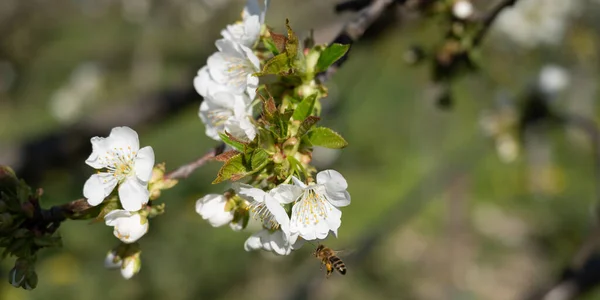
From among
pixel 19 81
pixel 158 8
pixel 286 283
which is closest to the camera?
pixel 286 283

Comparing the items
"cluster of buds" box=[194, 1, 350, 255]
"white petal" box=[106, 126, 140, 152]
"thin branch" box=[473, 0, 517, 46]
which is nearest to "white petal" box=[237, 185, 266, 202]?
"cluster of buds" box=[194, 1, 350, 255]

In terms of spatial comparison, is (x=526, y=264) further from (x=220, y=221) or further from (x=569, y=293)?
(x=220, y=221)

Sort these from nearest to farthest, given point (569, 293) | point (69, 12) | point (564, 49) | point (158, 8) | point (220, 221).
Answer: point (220, 221) < point (569, 293) < point (564, 49) < point (158, 8) < point (69, 12)

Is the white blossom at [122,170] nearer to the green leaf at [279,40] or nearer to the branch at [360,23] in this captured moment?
the green leaf at [279,40]

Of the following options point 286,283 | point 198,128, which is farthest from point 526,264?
point 198,128

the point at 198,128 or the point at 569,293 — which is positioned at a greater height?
the point at 569,293

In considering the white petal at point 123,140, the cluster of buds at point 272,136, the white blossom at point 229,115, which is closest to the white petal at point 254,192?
the cluster of buds at point 272,136
